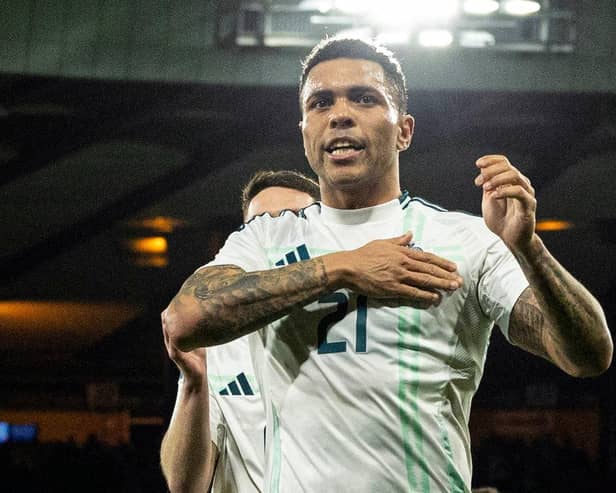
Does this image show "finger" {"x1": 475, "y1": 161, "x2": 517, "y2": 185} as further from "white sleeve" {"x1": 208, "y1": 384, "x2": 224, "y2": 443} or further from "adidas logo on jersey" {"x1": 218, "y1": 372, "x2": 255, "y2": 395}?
"white sleeve" {"x1": 208, "y1": 384, "x2": 224, "y2": 443}

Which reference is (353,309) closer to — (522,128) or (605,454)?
(522,128)

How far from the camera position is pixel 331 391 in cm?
197

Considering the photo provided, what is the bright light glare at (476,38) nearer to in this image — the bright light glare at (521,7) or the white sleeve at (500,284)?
the bright light glare at (521,7)

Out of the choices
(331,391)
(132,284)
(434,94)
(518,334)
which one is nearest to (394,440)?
(331,391)

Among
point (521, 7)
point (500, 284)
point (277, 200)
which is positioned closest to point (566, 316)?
point (500, 284)

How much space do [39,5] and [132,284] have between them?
333 cm

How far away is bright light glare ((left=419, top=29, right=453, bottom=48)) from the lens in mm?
8828

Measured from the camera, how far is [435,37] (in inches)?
352

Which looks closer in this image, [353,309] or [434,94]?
[353,309]

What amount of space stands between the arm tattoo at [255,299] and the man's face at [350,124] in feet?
0.77

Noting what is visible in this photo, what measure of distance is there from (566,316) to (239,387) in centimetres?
111

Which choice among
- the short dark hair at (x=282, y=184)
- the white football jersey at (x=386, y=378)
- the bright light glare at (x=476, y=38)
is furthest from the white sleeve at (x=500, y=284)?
the bright light glare at (x=476, y=38)

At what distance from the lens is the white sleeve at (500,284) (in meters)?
1.94

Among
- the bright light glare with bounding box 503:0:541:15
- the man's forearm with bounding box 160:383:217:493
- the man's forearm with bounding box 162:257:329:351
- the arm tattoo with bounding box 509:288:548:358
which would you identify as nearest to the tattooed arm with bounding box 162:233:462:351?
the man's forearm with bounding box 162:257:329:351
